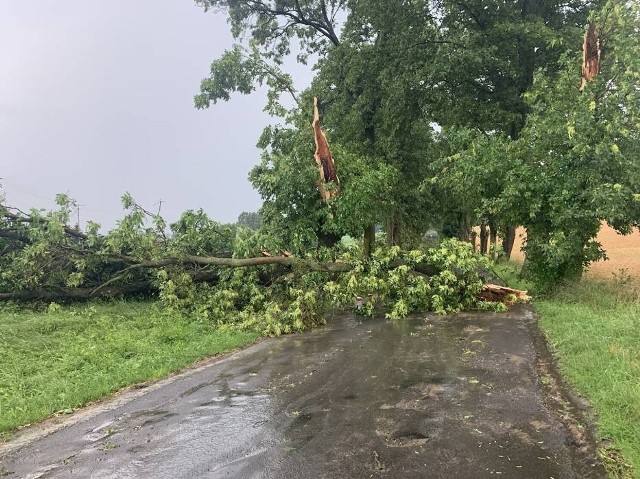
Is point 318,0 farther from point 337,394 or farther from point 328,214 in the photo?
point 337,394

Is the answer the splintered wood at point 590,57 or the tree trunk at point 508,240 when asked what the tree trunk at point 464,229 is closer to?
the tree trunk at point 508,240

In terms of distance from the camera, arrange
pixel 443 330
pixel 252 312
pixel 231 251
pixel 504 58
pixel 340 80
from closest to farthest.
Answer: pixel 443 330
pixel 252 312
pixel 231 251
pixel 504 58
pixel 340 80

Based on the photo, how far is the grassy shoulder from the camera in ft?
12.8

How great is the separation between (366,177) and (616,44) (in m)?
6.02

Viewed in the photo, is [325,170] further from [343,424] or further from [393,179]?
[343,424]

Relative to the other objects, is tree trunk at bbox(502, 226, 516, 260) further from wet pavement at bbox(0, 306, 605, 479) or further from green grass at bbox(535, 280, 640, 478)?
wet pavement at bbox(0, 306, 605, 479)

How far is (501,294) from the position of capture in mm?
10641

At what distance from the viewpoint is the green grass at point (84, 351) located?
6.03 m

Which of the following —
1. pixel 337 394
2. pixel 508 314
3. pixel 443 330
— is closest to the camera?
pixel 337 394

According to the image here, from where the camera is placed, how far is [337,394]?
5508 mm

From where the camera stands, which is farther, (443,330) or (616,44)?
(616,44)

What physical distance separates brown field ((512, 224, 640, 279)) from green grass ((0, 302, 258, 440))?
316 inches

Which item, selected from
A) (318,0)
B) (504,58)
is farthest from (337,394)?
(318,0)

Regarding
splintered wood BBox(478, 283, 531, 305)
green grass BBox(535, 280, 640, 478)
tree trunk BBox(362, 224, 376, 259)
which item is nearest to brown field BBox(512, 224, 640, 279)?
splintered wood BBox(478, 283, 531, 305)
